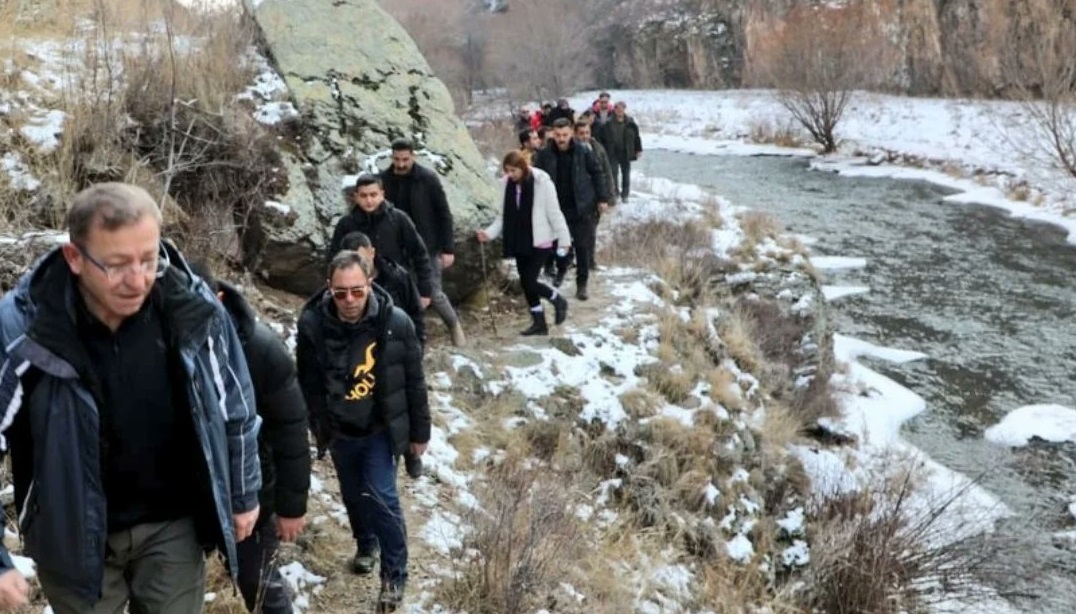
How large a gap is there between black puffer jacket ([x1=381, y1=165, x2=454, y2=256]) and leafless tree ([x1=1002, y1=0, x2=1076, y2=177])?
53.4ft

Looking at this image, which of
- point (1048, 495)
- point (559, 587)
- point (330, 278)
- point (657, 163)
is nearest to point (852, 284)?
point (1048, 495)

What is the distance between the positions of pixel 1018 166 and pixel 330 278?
20604 millimetres

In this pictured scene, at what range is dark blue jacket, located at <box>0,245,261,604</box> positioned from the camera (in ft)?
6.51

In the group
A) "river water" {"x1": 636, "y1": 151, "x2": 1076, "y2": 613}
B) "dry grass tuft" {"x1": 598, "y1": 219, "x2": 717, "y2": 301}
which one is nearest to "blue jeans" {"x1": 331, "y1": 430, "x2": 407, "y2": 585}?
"river water" {"x1": 636, "y1": 151, "x2": 1076, "y2": 613}

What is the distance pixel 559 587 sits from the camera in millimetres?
4395

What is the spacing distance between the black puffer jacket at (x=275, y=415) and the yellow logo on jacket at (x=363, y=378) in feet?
2.95

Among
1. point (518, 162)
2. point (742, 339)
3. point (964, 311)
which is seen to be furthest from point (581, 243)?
point (964, 311)

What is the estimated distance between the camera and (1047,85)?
18.5m

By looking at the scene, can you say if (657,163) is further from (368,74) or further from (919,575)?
(919,575)

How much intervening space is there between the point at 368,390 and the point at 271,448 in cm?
103

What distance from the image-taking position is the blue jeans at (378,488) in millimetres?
3781

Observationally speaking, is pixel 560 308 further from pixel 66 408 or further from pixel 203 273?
pixel 66 408

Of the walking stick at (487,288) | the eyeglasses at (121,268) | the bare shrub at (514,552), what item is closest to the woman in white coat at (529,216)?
the walking stick at (487,288)

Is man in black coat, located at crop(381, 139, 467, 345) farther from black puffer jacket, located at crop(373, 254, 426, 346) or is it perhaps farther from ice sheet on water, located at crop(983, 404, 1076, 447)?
ice sheet on water, located at crop(983, 404, 1076, 447)
